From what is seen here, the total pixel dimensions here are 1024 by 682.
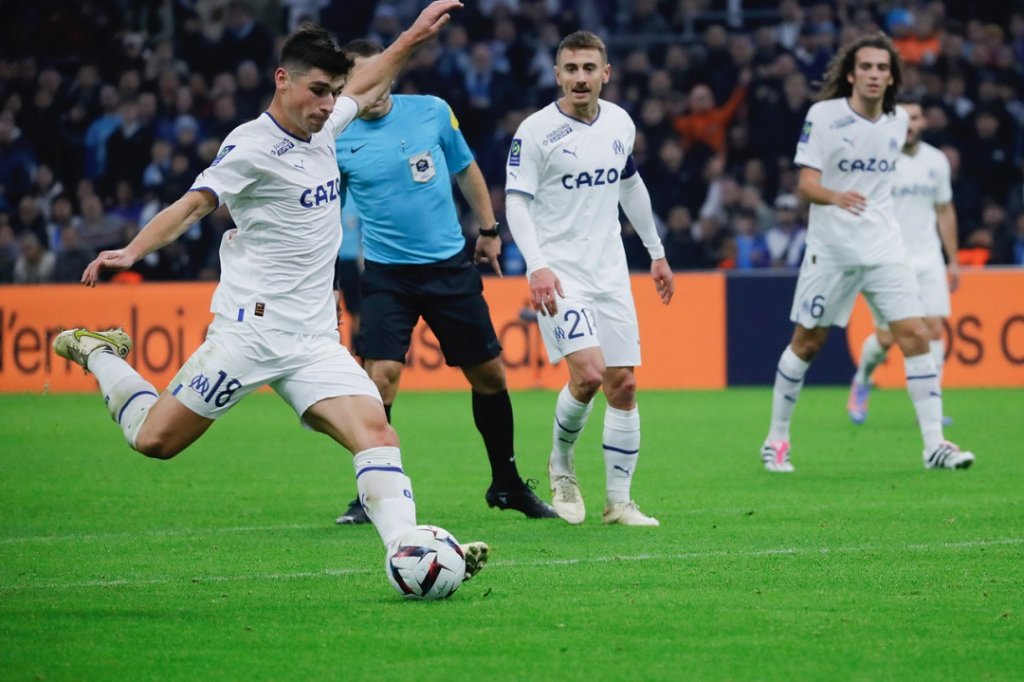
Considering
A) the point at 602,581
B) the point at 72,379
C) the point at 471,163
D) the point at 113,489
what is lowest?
the point at 72,379

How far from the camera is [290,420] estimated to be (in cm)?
1551

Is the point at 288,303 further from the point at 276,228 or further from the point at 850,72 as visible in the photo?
the point at 850,72

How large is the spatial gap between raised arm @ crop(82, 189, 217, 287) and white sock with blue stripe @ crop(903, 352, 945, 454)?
5.82 m

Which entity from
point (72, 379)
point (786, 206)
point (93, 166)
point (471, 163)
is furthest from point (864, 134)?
point (93, 166)

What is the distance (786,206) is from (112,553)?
12.9 meters

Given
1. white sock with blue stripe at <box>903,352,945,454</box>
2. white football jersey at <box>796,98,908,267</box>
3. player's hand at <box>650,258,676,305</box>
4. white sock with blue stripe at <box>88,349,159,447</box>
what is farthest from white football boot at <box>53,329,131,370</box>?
white sock with blue stripe at <box>903,352,945,454</box>

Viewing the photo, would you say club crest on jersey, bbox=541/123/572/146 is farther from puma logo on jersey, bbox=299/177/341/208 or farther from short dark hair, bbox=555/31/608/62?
puma logo on jersey, bbox=299/177/341/208

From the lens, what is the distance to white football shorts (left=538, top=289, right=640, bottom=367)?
8164 mm

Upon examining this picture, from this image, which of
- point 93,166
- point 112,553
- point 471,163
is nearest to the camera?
point 112,553

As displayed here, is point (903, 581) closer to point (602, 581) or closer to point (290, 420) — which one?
point (602, 581)

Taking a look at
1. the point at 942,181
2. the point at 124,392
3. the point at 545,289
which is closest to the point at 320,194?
the point at 124,392

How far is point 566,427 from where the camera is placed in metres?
8.52

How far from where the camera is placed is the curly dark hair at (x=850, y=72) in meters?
10.8

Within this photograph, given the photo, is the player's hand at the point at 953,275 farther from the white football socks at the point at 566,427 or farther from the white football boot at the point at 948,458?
the white football socks at the point at 566,427
